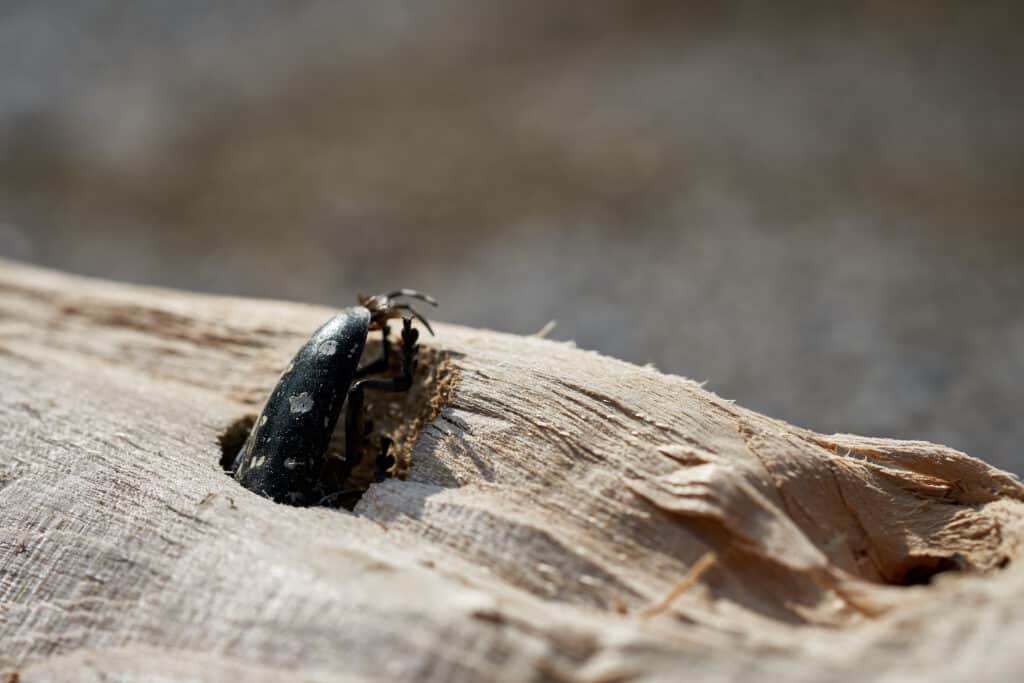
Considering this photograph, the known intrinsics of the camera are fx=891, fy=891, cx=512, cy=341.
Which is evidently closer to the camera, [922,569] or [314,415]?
[922,569]

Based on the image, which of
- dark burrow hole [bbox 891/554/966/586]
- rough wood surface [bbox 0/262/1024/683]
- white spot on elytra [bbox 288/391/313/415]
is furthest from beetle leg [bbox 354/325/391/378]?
dark burrow hole [bbox 891/554/966/586]

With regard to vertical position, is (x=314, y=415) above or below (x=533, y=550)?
above

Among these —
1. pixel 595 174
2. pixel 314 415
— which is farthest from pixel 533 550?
pixel 595 174

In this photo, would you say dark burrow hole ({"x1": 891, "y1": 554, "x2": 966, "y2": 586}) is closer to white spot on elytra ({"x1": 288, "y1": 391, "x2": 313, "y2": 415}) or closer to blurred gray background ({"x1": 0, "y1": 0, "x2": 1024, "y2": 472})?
white spot on elytra ({"x1": 288, "y1": 391, "x2": 313, "y2": 415})

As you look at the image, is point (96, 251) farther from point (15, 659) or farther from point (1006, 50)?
point (1006, 50)

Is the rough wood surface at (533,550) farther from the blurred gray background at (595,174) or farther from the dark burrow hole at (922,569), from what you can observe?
the blurred gray background at (595,174)

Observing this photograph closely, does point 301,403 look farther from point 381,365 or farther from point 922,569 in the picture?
point 922,569

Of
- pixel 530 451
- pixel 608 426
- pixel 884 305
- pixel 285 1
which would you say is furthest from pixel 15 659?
pixel 285 1
